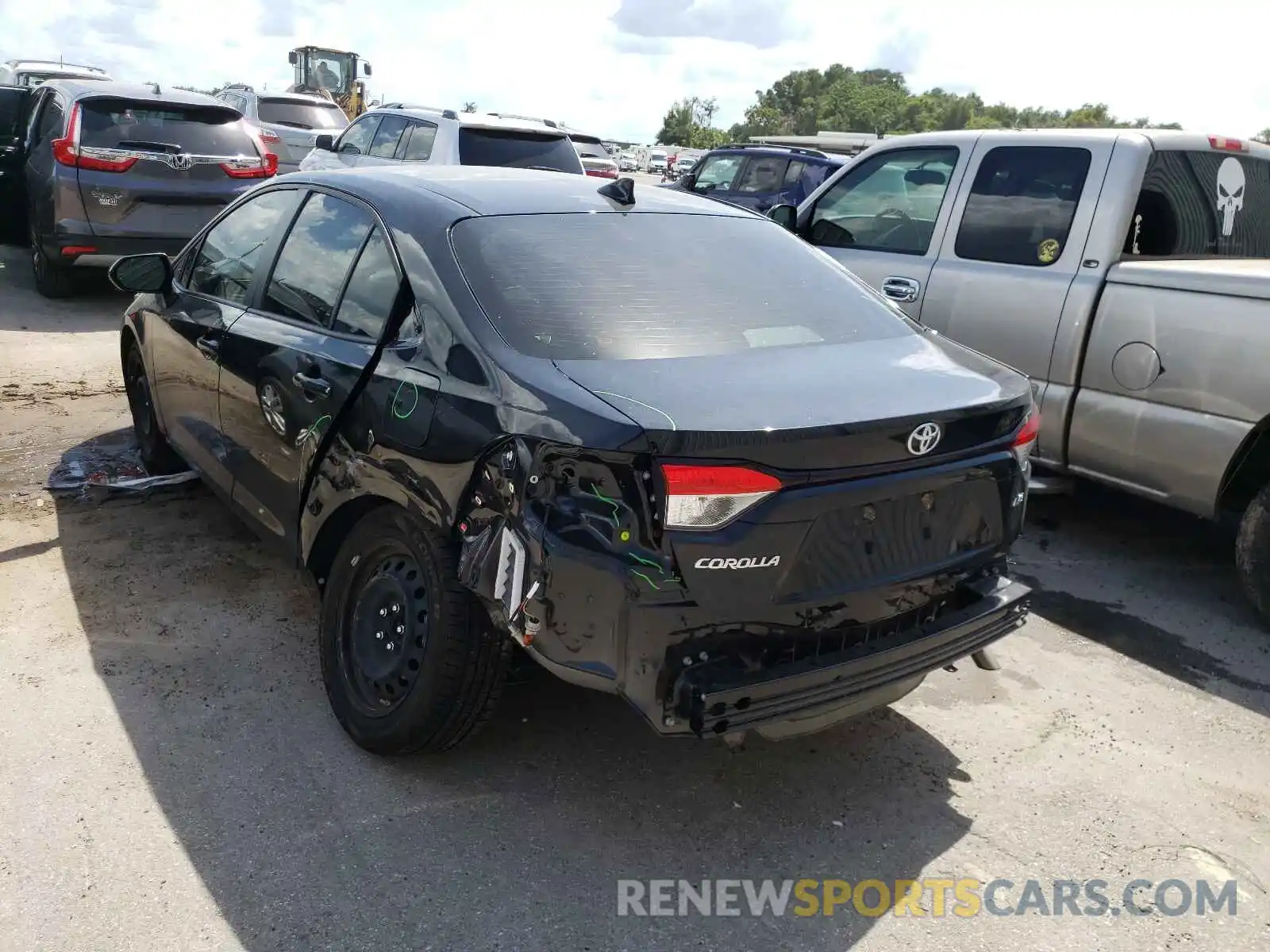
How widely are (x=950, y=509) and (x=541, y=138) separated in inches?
347

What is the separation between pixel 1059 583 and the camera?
4711mm

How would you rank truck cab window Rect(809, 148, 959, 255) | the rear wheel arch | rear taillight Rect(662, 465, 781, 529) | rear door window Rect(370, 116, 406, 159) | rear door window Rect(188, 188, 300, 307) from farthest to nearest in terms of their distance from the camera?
rear door window Rect(370, 116, 406, 159) < truck cab window Rect(809, 148, 959, 255) < the rear wheel arch < rear door window Rect(188, 188, 300, 307) < rear taillight Rect(662, 465, 781, 529)

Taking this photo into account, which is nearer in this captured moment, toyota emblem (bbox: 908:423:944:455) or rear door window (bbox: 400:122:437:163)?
toyota emblem (bbox: 908:423:944:455)

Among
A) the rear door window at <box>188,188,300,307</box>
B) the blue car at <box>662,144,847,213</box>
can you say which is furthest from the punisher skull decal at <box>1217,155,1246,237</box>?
the blue car at <box>662,144,847,213</box>

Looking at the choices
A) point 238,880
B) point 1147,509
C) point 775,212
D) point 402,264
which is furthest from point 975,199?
point 238,880

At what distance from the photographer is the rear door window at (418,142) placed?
34.6 ft

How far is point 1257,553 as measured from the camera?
425cm

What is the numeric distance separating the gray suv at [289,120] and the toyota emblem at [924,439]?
47.9 ft

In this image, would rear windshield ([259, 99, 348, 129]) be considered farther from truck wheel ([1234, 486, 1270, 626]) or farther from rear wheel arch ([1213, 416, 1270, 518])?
truck wheel ([1234, 486, 1270, 626])

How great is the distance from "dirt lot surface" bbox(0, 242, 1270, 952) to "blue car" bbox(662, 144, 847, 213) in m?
10.9

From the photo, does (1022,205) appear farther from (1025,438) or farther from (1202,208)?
(1025,438)

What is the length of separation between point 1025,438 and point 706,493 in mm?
1188

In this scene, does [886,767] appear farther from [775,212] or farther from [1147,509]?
[775,212]

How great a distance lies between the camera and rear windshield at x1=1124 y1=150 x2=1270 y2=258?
16.1 feet
